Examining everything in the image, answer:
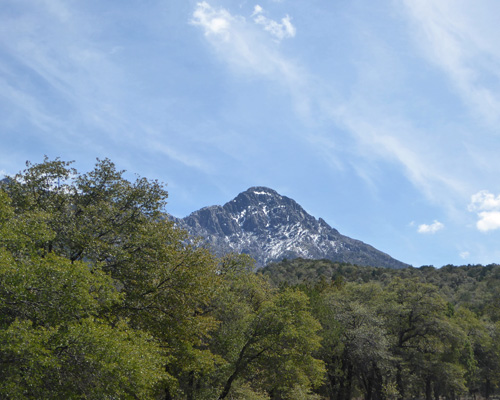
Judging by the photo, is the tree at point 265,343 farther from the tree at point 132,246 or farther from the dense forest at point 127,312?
the tree at point 132,246

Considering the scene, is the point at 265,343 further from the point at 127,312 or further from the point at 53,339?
the point at 53,339

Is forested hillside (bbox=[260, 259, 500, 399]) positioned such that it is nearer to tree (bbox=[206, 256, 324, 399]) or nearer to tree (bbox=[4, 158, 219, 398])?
tree (bbox=[206, 256, 324, 399])

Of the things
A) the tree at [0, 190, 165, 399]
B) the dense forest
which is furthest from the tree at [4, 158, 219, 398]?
the tree at [0, 190, 165, 399]

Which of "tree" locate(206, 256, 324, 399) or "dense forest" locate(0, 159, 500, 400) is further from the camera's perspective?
"tree" locate(206, 256, 324, 399)

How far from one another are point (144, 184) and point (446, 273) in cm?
15815

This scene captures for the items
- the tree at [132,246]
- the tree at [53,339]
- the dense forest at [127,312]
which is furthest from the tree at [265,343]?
the tree at [53,339]

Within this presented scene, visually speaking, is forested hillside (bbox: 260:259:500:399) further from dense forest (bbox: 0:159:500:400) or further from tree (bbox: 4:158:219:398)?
tree (bbox: 4:158:219:398)

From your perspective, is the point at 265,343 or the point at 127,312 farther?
the point at 265,343

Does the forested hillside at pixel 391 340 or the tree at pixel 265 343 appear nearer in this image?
the tree at pixel 265 343

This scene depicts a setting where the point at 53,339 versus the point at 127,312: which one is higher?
the point at 127,312

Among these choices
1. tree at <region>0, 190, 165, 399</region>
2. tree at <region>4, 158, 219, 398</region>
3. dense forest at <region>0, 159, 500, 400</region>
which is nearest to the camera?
tree at <region>0, 190, 165, 399</region>

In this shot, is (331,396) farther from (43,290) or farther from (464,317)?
(43,290)

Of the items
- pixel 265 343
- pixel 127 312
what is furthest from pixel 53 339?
pixel 265 343

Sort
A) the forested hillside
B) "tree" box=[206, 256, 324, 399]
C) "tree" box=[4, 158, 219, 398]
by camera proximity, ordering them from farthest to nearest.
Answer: the forested hillside → "tree" box=[206, 256, 324, 399] → "tree" box=[4, 158, 219, 398]
